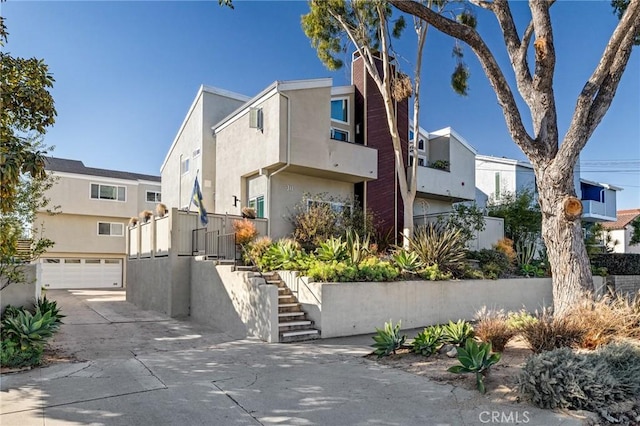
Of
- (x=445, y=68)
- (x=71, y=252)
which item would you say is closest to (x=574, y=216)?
(x=445, y=68)

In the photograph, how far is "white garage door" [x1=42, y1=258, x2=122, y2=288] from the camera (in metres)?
29.5

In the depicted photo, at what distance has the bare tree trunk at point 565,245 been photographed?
336 inches

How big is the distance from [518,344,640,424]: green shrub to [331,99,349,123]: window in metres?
14.7

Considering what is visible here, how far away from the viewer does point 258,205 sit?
1638 cm

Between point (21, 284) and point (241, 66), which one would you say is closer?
point (21, 284)

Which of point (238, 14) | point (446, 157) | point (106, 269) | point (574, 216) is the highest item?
point (238, 14)

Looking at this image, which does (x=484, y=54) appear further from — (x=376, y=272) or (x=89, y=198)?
(x=89, y=198)

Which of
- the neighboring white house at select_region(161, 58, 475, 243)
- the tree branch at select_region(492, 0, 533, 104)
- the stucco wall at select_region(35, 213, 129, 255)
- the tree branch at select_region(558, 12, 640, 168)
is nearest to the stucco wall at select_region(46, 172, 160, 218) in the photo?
the stucco wall at select_region(35, 213, 129, 255)

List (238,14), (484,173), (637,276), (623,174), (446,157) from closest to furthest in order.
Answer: (238,14), (637,276), (446,157), (484,173), (623,174)

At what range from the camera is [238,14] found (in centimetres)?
1250

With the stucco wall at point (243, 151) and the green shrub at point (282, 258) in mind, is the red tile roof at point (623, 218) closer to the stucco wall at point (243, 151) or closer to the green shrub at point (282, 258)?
the stucco wall at point (243, 151)

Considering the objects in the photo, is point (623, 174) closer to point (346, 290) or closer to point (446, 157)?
point (446, 157)

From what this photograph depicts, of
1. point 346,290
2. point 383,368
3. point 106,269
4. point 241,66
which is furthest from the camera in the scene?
point 106,269

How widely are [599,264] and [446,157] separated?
343 inches
